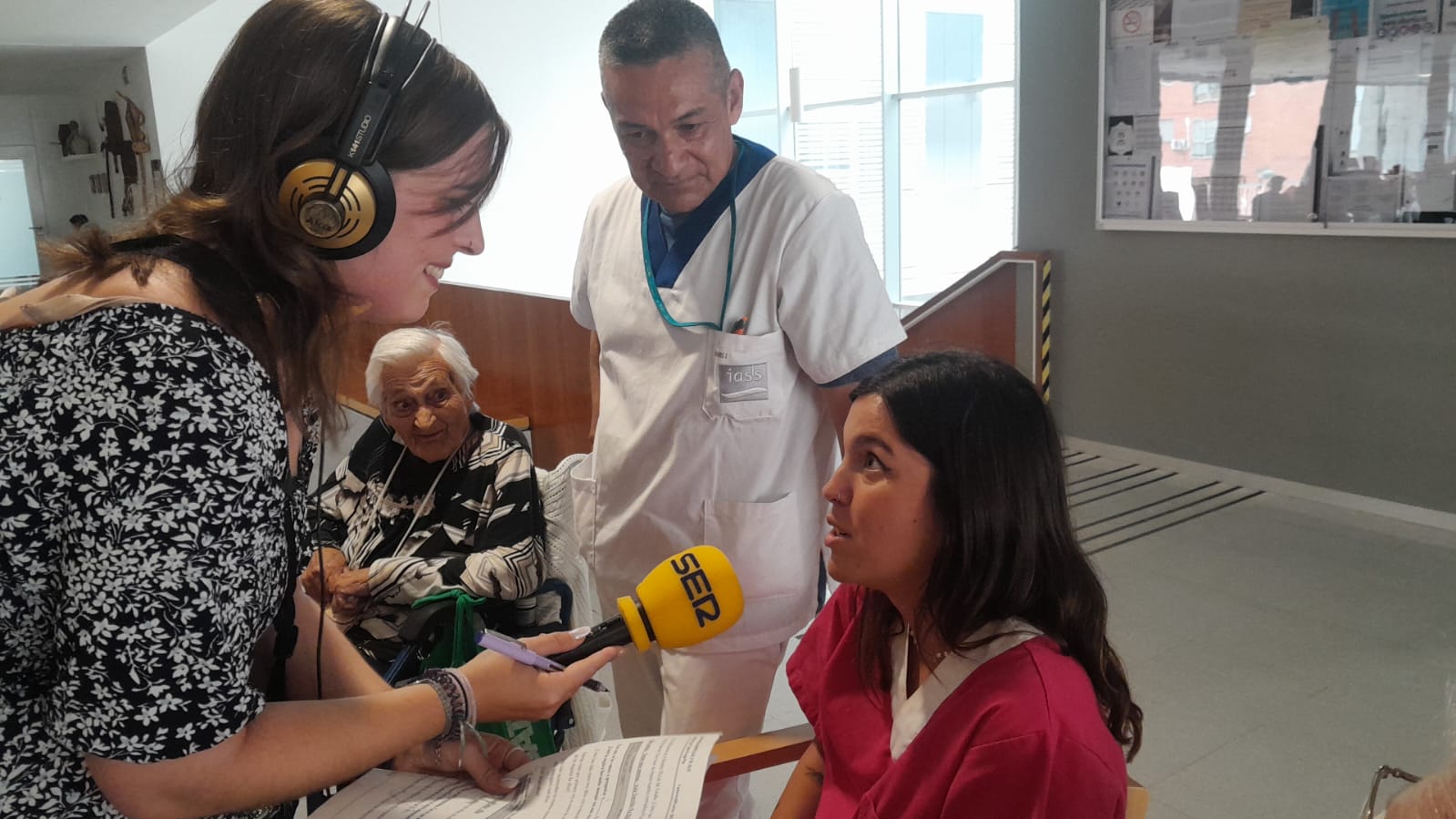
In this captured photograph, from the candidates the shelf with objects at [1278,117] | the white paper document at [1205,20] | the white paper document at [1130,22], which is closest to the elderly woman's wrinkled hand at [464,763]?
the shelf with objects at [1278,117]

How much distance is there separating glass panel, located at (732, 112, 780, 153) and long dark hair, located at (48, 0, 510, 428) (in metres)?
8.92

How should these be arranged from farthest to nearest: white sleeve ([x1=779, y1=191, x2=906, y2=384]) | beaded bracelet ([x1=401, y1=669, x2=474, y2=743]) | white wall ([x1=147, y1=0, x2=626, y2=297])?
white wall ([x1=147, y1=0, x2=626, y2=297]) < white sleeve ([x1=779, y1=191, x2=906, y2=384]) < beaded bracelet ([x1=401, y1=669, x2=474, y2=743])

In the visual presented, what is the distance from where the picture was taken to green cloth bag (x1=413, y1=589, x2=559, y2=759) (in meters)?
1.93

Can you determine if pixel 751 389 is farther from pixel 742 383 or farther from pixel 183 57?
pixel 183 57

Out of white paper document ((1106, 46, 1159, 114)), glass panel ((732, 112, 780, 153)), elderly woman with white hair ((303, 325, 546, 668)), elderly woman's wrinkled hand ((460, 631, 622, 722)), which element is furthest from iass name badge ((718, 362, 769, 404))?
glass panel ((732, 112, 780, 153))

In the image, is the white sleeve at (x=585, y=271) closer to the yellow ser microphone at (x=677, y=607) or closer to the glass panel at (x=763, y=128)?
the yellow ser microphone at (x=677, y=607)

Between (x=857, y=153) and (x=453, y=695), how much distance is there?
8.29m

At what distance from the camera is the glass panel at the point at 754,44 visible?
9516 mm

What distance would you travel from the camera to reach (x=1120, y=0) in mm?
4887

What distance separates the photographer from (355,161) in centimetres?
85

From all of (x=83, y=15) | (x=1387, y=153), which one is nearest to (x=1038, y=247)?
(x=1387, y=153)

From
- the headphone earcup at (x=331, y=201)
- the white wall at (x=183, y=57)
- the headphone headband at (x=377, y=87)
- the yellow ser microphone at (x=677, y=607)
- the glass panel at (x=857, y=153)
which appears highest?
the white wall at (x=183, y=57)

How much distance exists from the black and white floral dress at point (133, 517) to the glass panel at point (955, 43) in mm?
7269

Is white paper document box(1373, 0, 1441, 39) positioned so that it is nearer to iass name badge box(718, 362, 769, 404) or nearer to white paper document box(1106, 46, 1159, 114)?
white paper document box(1106, 46, 1159, 114)
